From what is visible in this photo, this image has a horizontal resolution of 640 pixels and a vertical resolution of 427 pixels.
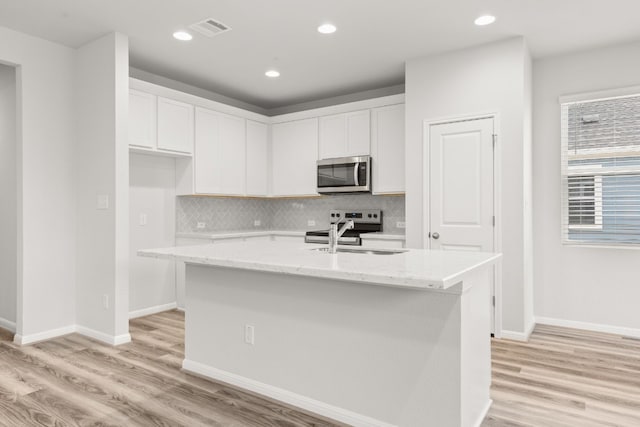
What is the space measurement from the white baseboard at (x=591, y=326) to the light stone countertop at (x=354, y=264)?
2.29 meters

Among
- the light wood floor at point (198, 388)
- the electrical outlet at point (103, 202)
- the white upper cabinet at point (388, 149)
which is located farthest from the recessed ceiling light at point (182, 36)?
the light wood floor at point (198, 388)

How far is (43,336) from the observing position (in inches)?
142

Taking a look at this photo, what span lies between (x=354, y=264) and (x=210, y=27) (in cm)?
254

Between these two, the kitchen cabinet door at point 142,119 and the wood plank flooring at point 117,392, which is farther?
the kitchen cabinet door at point 142,119

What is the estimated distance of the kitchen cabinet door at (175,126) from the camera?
428cm

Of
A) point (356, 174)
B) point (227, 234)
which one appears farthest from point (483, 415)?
point (227, 234)

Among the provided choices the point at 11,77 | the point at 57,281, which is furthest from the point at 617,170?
the point at 11,77

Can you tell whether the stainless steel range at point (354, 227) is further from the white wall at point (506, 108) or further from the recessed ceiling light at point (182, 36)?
the recessed ceiling light at point (182, 36)

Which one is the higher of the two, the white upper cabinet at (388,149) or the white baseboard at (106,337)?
the white upper cabinet at (388,149)

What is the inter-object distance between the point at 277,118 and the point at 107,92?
2363 mm

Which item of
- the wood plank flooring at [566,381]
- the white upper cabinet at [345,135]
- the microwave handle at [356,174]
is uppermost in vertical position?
the white upper cabinet at [345,135]

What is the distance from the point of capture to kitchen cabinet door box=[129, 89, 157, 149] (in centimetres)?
400

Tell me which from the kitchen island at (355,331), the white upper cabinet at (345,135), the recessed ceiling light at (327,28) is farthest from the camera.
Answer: the white upper cabinet at (345,135)

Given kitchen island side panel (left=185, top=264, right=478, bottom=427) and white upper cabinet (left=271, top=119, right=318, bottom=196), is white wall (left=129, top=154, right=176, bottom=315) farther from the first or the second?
kitchen island side panel (left=185, top=264, right=478, bottom=427)
